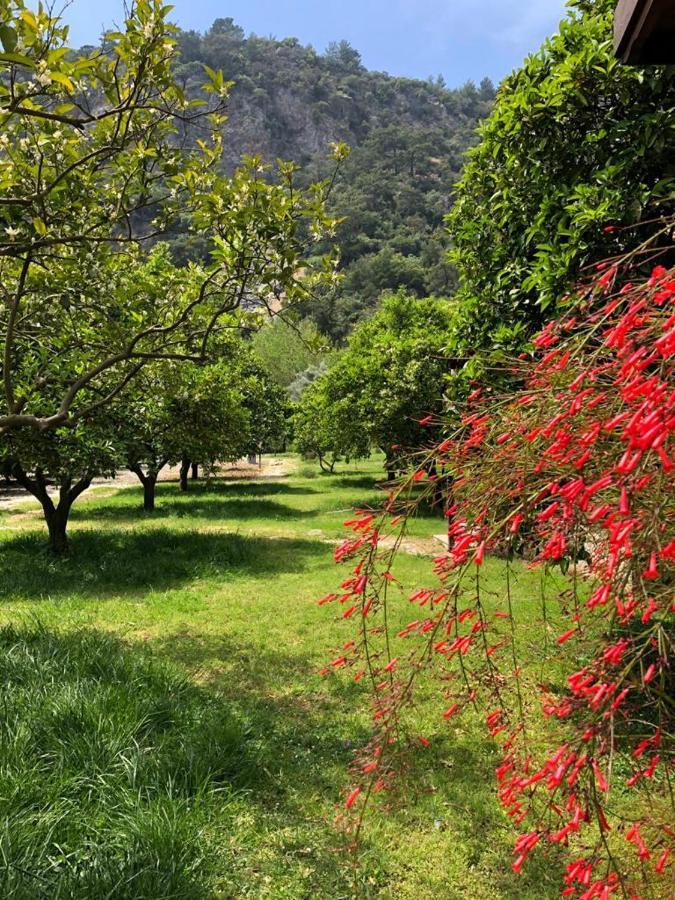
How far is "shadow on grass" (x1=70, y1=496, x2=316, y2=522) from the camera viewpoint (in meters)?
15.8

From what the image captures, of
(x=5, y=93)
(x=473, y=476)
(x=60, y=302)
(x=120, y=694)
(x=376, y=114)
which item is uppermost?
(x=376, y=114)

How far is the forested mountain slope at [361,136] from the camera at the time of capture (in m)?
81.6

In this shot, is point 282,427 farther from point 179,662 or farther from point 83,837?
point 83,837

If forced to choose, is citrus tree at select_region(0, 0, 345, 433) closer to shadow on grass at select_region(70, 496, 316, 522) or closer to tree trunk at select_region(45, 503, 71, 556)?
tree trunk at select_region(45, 503, 71, 556)

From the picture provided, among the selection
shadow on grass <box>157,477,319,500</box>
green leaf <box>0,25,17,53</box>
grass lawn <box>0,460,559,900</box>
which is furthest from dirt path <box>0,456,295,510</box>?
green leaf <box>0,25,17,53</box>

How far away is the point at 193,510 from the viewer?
667 inches

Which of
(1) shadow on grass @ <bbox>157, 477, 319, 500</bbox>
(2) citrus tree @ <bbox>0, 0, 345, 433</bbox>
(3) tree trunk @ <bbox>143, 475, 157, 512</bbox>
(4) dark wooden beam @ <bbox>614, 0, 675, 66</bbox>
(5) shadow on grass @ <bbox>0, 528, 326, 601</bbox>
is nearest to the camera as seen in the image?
(4) dark wooden beam @ <bbox>614, 0, 675, 66</bbox>

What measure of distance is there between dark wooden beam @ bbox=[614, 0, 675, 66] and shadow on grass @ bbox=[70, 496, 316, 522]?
555 inches

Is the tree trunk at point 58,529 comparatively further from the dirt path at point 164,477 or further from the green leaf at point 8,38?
the green leaf at point 8,38

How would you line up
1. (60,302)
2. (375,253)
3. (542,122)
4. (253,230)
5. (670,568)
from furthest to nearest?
(375,253)
(60,302)
(253,230)
(542,122)
(670,568)

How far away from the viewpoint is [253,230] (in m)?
4.54

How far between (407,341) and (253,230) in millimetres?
12899

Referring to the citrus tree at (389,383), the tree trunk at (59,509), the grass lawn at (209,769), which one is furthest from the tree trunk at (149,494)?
the grass lawn at (209,769)

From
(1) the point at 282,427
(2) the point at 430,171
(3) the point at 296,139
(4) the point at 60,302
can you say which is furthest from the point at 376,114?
(4) the point at 60,302
